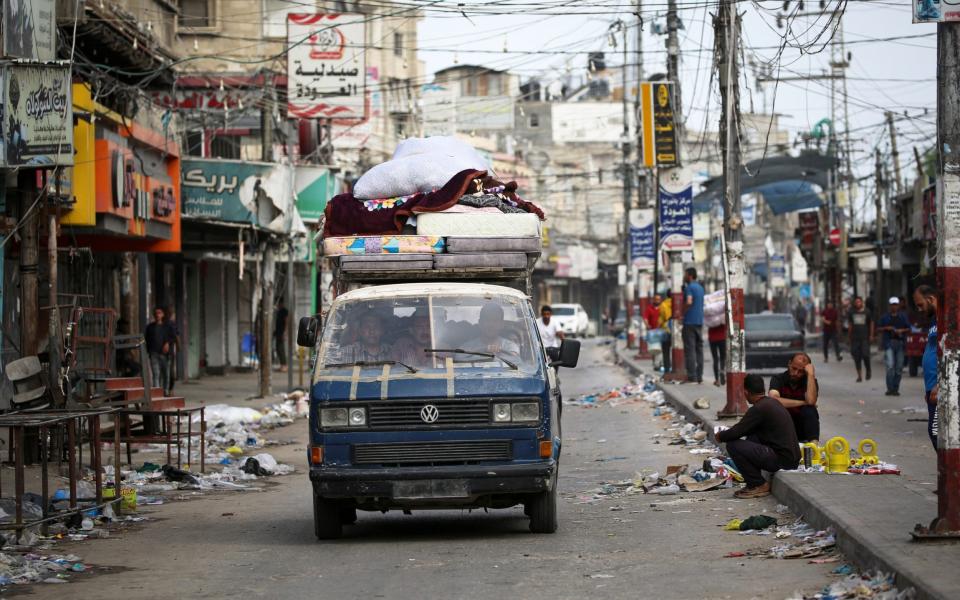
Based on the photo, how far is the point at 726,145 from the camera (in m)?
20.8

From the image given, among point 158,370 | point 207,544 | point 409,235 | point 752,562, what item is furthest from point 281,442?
point 752,562

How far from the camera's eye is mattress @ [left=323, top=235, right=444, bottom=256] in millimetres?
13711

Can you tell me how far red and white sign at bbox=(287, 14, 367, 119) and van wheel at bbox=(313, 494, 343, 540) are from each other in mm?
21705

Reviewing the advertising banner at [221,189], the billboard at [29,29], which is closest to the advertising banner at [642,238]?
the advertising banner at [221,189]

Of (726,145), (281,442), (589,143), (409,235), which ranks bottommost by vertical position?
(281,442)

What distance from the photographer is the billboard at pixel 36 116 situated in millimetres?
16062

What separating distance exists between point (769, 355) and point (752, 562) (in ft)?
80.6

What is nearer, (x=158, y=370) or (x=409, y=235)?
(x=409, y=235)

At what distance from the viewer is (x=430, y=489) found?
36.0 ft

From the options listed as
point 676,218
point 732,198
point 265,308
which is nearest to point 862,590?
point 732,198

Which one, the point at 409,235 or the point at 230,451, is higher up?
the point at 409,235

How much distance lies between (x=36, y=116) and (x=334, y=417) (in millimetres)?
7076

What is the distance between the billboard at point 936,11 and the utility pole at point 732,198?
36.7 ft

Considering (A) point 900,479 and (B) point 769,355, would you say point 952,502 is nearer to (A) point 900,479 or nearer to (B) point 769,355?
(A) point 900,479
